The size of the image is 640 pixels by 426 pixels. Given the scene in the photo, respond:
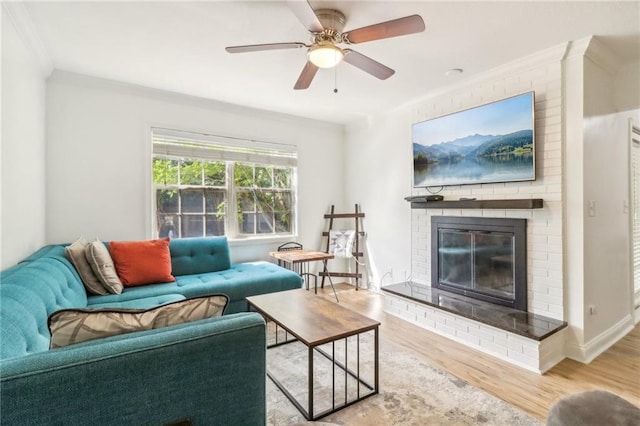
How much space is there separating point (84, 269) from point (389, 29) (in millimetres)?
2861

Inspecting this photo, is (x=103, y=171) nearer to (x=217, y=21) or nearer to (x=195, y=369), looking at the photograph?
(x=217, y=21)

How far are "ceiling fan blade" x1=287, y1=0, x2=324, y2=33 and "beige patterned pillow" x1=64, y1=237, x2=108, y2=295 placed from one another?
97.4 inches

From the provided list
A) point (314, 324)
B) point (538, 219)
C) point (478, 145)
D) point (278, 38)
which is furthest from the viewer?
point (478, 145)

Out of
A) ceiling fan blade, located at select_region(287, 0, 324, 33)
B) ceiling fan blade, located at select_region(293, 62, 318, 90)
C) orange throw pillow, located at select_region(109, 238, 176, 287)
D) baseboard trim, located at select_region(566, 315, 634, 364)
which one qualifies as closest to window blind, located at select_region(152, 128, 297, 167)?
orange throw pillow, located at select_region(109, 238, 176, 287)

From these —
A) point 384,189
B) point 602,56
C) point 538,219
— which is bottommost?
point 538,219

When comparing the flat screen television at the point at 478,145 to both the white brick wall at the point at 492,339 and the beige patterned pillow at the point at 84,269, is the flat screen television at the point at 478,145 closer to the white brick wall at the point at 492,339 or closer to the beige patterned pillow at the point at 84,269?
the white brick wall at the point at 492,339

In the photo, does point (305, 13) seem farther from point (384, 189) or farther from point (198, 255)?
Result: point (384, 189)

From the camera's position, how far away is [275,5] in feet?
6.34

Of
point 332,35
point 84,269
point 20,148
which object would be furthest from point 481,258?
point 20,148

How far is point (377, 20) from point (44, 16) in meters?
2.24

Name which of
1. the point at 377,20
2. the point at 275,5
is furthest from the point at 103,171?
the point at 377,20

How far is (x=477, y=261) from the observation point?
303 cm

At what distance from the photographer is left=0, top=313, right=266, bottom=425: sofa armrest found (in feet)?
2.57

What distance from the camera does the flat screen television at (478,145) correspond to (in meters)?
2.64
